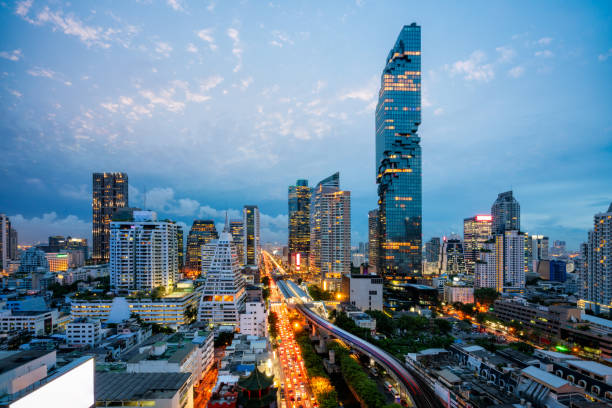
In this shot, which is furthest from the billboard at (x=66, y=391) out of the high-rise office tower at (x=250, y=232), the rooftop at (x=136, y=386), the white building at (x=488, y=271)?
the high-rise office tower at (x=250, y=232)

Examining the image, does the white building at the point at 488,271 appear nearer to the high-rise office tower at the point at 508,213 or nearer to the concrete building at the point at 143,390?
the high-rise office tower at the point at 508,213

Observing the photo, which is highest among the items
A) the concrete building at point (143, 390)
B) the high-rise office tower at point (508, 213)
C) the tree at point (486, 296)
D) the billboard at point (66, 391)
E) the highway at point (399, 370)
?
the high-rise office tower at point (508, 213)

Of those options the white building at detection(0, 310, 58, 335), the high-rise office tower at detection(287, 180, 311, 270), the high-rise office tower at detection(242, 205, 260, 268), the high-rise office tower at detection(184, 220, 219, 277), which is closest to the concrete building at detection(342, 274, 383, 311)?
the white building at detection(0, 310, 58, 335)

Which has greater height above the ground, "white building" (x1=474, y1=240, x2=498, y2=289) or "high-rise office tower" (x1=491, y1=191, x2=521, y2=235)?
"high-rise office tower" (x1=491, y1=191, x2=521, y2=235)

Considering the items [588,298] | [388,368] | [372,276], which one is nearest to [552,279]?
[588,298]

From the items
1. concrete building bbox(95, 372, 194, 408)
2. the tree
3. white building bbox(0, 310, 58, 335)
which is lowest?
the tree

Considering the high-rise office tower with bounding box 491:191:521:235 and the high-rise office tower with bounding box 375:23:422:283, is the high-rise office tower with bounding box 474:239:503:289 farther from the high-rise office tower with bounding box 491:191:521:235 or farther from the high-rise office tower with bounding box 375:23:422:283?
the high-rise office tower with bounding box 491:191:521:235

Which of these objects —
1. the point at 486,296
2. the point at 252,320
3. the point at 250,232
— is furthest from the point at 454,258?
the point at 252,320
